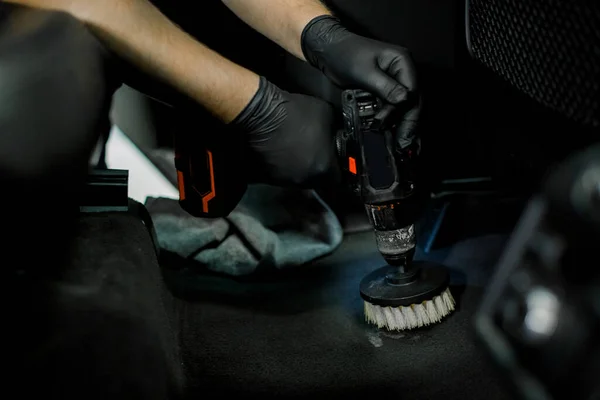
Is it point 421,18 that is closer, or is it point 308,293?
point 308,293

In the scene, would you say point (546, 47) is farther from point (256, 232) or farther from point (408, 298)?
point (256, 232)

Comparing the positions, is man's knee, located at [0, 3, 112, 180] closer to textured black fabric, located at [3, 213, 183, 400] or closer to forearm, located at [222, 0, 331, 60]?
textured black fabric, located at [3, 213, 183, 400]

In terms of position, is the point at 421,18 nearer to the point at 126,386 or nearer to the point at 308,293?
the point at 308,293

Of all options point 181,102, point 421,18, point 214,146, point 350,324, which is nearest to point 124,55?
point 181,102

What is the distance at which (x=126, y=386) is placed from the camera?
545 millimetres

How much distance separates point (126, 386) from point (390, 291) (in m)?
0.42

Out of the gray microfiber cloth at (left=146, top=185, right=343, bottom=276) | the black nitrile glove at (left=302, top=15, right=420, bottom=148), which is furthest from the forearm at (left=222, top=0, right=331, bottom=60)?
the gray microfiber cloth at (left=146, top=185, right=343, bottom=276)

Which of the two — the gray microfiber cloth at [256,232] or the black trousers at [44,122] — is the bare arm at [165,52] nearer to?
the black trousers at [44,122]

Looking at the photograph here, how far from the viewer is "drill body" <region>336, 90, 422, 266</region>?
824mm

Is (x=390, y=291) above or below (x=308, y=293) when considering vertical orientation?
above

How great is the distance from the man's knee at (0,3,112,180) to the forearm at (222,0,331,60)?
0.39 meters

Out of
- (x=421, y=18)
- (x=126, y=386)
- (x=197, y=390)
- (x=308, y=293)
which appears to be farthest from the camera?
(x=421, y=18)

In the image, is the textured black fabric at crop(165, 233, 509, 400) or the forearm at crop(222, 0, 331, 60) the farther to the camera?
the forearm at crop(222, 0, 331, 60)

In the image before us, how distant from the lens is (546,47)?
65 centimetres
